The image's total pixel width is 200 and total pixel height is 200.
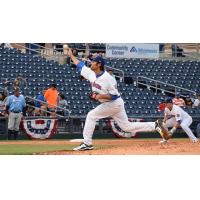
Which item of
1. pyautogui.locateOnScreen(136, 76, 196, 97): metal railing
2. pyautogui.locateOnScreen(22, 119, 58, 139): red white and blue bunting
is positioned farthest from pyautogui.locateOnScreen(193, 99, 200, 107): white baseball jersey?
pyautogui.locateOnScreen(22, 119, 58, 139): red white and blue bunting

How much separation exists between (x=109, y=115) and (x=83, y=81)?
1381 cm

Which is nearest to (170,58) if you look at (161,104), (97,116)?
(161,104)

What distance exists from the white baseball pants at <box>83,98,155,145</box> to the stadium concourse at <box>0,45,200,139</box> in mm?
10250

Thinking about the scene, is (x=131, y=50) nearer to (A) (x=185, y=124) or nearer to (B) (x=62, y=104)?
(B) (x=62, y=104)

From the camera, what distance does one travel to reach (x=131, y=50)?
33250mm

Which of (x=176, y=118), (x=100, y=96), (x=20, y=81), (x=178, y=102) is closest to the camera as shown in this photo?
(x=100, y=96)

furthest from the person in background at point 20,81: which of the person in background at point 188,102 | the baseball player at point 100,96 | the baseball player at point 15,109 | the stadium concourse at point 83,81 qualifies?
the baseball player at point 100,96

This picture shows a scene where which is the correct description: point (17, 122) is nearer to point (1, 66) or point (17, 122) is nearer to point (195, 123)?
point (1, 66)

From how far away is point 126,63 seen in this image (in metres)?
32.2

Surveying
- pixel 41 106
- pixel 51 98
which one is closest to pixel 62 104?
pixel 51 98

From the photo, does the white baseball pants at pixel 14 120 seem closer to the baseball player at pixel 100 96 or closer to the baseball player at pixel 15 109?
the baseball player at pixel 15 109

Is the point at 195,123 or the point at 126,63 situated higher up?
the point at 126,63

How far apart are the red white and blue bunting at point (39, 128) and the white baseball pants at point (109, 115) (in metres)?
8.31

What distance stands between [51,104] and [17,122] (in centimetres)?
258
